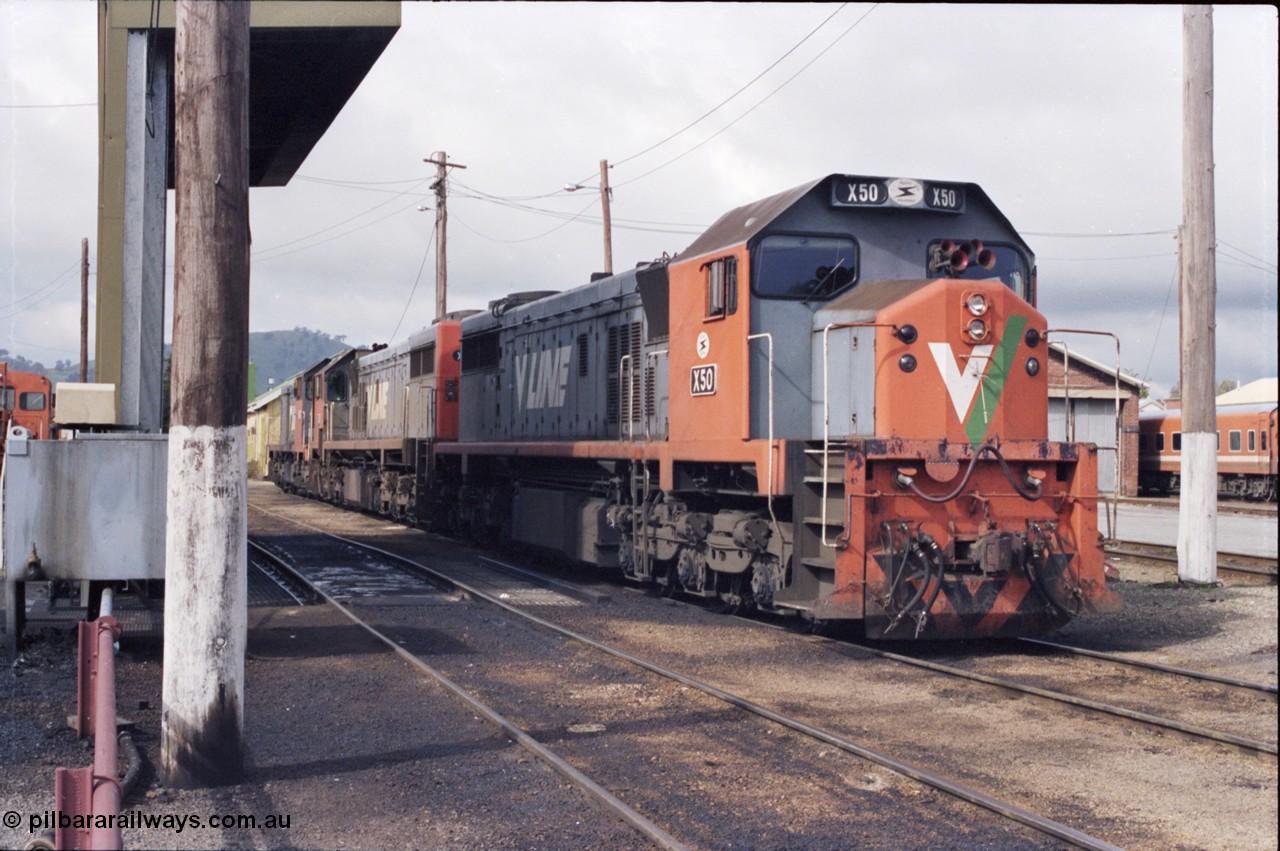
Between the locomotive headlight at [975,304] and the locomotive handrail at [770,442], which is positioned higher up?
the locomotive headlight at [975,304]

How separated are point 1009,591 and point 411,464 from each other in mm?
13983

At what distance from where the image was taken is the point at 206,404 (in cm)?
575

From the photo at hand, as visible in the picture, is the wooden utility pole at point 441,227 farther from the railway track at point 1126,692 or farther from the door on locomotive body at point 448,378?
the railway track at point 1126,692

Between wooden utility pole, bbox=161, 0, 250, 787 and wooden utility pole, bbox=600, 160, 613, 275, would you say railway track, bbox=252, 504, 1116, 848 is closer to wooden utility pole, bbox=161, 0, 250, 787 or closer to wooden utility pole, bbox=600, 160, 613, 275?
wooden utility pole, bbox=161, 0, 250, 787

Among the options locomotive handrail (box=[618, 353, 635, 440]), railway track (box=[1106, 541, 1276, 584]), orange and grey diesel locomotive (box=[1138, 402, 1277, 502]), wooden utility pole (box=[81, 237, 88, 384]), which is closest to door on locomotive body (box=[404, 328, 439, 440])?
locomotive handrail (box=[618, 353, 635, 440])

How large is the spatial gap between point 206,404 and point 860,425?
5.19 metres

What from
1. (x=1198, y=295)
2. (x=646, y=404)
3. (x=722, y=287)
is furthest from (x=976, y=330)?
(x=1198, y=295)

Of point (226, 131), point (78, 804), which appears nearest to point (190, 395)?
point (226, 131)

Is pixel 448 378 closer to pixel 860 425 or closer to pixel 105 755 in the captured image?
pixel 860 425

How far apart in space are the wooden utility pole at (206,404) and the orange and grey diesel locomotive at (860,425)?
171 inches

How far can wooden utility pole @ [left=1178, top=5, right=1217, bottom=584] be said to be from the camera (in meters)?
12.9

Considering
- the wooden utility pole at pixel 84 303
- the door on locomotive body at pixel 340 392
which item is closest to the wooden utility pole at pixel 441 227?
the door on locomotive body at pixel 340 392

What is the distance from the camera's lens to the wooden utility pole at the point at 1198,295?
A: 12922 mm

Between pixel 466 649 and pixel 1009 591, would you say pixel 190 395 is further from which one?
pixel 1009 591
